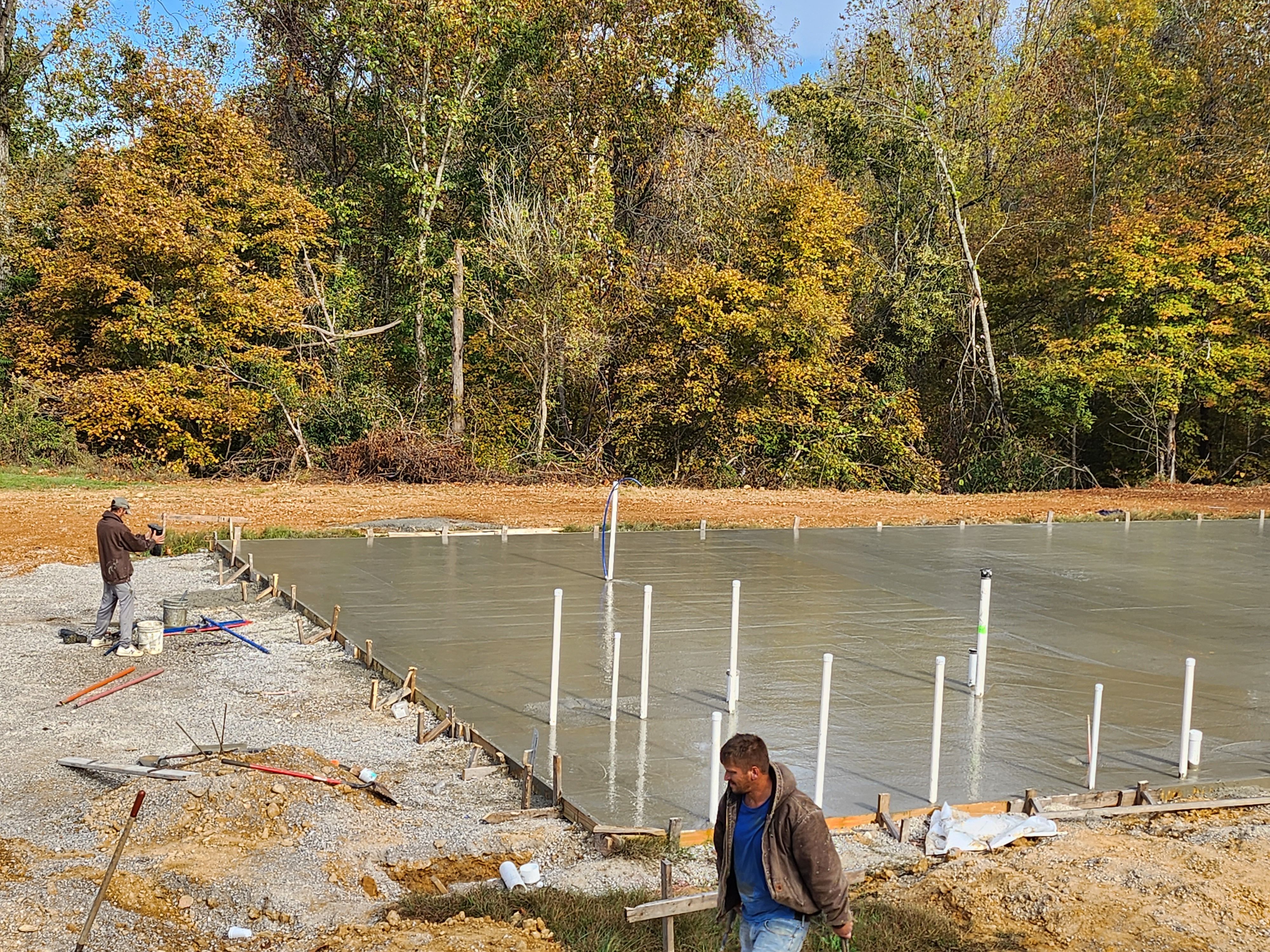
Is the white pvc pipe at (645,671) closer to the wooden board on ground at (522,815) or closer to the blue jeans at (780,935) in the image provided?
the wooden board on ground at (522,815)

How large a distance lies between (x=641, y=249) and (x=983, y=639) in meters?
20.3

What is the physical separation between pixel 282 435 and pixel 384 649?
16.2m

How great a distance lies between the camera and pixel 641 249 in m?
27.2

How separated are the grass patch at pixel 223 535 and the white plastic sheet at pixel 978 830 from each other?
35.7 ft

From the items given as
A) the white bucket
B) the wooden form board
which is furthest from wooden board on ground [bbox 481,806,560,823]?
the white bucket

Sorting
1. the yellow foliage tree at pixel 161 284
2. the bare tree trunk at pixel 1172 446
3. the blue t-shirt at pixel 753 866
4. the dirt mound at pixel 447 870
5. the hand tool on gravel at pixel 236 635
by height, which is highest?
the yellow foliage tree at pixel 161 284

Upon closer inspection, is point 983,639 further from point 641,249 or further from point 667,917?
point 641,249

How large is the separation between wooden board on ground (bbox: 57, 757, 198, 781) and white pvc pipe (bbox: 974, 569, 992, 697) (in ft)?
17.0

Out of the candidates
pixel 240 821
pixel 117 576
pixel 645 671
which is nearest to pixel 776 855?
pixel 240 821

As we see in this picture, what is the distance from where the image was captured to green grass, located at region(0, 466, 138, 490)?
19.3 m

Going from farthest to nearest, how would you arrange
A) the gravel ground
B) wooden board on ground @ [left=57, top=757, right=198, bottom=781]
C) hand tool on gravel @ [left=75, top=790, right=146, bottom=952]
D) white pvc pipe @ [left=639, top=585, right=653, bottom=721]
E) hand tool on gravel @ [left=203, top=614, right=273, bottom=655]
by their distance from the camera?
1. hand tool on gravel @ [left=203, top=614, right=273, bottom=655]
2. white pvc pipe @ [left=639, top=585, right=653, bottom=721]
3. wooden board on ground @ [left=57, top=757, right=198, bottom=781]
4. the gravel ground
5. hand tool on gravel @ [left=75, top=790, right=146, bottom=952]

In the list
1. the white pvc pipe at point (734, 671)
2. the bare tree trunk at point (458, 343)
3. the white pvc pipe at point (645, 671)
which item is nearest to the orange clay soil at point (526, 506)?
the bare tree trunk at point (458, 343)

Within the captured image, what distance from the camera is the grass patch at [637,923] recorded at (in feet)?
15.0

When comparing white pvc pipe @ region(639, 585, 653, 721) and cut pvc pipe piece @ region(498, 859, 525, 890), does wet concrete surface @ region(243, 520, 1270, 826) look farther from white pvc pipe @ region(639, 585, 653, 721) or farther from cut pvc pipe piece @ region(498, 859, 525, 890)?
cut pvc pipe piece @ region(498, 859, 525, 890)
